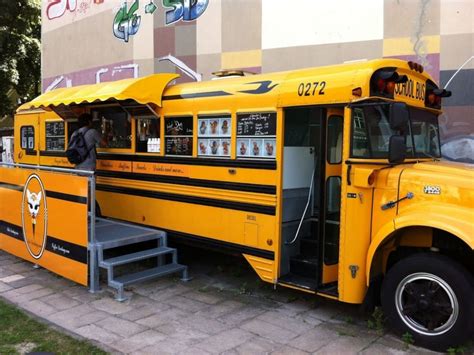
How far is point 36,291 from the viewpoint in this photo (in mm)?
5559

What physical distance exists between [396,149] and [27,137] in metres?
6.80

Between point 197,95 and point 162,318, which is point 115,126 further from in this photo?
point 162,318

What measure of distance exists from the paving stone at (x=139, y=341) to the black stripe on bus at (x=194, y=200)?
63.6 inches

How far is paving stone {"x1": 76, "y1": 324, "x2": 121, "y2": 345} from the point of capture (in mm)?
4211

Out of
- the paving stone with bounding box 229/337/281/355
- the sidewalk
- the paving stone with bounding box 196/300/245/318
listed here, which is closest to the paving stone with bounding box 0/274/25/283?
the sidewalk

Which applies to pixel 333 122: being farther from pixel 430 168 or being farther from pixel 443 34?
pixel 443 34

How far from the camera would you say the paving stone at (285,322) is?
451 cm

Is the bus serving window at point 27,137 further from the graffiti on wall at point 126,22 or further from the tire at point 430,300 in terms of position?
the tire at point 430,300

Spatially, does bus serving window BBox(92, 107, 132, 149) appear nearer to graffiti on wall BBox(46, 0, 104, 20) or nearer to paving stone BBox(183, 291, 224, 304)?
paving stone BBox(183, 291, 224, 304)

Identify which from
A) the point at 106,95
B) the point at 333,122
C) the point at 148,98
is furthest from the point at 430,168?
the point at 106,95

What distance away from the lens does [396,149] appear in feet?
13.5

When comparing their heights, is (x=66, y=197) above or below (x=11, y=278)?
above

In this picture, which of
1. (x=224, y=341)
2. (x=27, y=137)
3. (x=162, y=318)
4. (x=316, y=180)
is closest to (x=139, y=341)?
(x=162, y=318)

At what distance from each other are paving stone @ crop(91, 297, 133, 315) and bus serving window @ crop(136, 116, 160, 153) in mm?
2001
